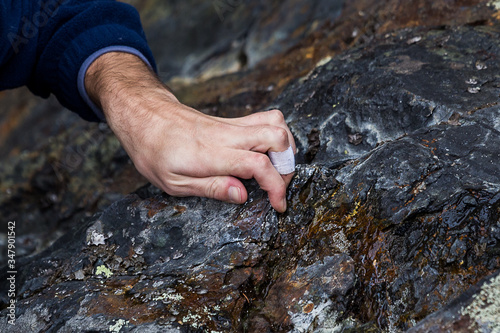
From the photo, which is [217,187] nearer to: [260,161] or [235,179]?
[235,179]

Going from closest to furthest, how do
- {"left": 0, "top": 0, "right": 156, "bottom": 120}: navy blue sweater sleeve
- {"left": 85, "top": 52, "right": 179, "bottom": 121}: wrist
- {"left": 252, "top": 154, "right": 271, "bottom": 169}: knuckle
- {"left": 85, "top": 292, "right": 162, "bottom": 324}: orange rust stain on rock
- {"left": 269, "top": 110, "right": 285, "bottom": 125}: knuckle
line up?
{"left": 85, "top": 292, "right": 162, "bottom": 324}: orange rust stain on rock → {"left": 252, "top": 154, "right": 271, "bottom": 169}: knuckle → {"left": 269, "top": 110, "right": 285, "bottom": 125}: knuckle → {"left": 85, "top": 52, "right": 179, "bottom": 121}: wrist → {"left": 0, "top": 0, "right": 156, "bottom": 120}: navy blue sweater sleeve


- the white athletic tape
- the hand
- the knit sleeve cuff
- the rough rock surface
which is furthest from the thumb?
the knit sleeve cuff

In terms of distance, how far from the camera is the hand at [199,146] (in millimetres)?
2219

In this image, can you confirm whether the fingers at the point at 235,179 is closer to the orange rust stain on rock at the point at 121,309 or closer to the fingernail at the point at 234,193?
the fingernail at the point at 234,193

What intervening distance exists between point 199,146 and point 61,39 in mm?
1792

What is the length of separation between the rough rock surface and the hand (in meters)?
0.16

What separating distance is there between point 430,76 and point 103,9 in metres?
2.55

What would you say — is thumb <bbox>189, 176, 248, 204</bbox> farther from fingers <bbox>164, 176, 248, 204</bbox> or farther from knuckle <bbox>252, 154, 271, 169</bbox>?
knuckle <bbox>252, 154, 271, 169</bbox>

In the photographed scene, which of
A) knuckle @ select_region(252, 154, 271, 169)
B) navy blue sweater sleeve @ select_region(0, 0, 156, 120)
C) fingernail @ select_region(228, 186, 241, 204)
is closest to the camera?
knuckle @ select_region(252, 154, 271, 169)

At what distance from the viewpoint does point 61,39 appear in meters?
3.23

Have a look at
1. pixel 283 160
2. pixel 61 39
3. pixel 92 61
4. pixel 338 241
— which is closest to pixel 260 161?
pixel 283 160

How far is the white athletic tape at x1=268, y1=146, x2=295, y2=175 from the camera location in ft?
7.43

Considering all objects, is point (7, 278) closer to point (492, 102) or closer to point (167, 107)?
point (167, 107)

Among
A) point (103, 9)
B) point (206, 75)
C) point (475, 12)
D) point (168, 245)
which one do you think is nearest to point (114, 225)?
point (168, 245)
